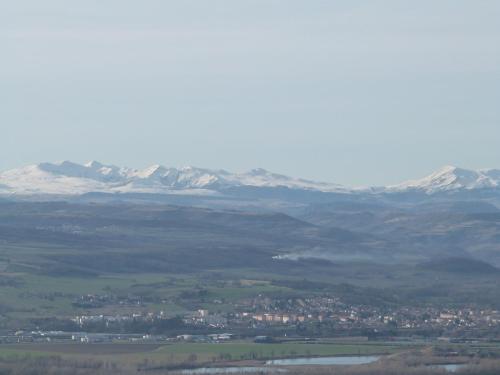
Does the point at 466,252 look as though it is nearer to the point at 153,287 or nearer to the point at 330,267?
the point at 330,267

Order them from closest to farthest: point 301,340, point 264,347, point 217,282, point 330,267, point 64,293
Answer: point 264,347
point 301,340
point 64,293
point 217,282
point 330,267

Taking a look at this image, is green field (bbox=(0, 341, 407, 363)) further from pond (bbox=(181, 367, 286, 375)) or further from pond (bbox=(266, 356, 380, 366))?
pond (bbox=(181, 367, 286, 375))

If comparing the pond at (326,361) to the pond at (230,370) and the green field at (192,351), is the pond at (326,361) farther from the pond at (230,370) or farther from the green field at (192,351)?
the pond at (230,370)

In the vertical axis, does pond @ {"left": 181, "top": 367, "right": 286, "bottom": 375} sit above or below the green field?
below

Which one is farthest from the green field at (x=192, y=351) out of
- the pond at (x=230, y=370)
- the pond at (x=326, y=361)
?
the pond at (x=230, y=370)

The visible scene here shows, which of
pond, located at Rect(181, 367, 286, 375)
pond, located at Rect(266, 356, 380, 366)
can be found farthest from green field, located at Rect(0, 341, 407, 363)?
pond, located at Rect(181, 367, 286, 375)

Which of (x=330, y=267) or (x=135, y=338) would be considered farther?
(x=330, y=267)

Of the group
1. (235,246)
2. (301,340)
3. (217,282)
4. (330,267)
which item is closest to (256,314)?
(301,340)

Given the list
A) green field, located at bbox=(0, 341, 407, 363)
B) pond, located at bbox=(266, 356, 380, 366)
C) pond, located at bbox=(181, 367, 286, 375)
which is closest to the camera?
pond, located at bbox=(181, 367, 286, 375)

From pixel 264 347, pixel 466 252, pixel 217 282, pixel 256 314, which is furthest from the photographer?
pixel 466 252
